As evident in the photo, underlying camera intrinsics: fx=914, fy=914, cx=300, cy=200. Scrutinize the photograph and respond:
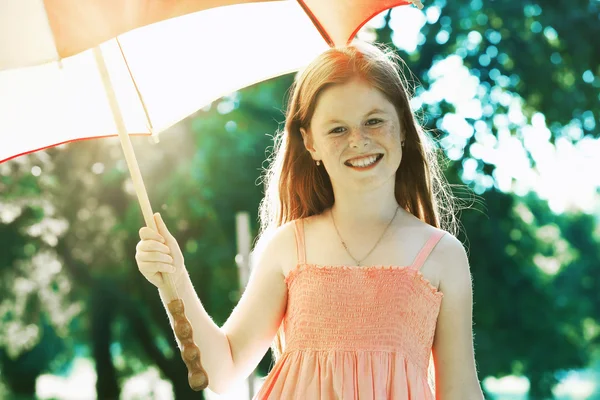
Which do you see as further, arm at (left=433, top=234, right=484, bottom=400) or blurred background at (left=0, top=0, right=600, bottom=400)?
blurred background at (left=0, top=0, right=600, bottom=400)

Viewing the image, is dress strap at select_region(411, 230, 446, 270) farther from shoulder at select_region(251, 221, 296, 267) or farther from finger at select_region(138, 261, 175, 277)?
finger at select_region(138, 261, 175, 277)

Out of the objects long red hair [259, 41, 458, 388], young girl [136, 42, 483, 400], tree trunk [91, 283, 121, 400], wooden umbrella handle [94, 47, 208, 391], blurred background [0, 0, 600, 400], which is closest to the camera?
wooden umbrella handle [94, 47, 208, 391]

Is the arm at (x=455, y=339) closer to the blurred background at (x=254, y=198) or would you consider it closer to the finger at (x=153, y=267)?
the finger at (x=153, y=267)

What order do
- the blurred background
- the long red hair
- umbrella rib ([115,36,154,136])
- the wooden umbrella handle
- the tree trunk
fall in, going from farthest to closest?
1. the tree trunk
2. the blurred background
3. umbrella rib ([115,36,154,136])
4. the long red hair
5. the wooden umbrella handle

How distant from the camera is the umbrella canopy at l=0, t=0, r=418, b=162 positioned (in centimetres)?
216

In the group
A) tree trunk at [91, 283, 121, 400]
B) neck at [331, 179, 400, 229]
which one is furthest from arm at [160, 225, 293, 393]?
tree trunk at [91, 283, 121, 400]

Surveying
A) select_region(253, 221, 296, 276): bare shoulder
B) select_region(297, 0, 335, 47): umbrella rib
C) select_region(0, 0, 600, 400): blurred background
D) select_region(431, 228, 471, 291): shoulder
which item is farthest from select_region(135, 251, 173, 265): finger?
select_region(0, 0, 600, 400): blurred background

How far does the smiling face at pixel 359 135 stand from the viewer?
2.02 metres

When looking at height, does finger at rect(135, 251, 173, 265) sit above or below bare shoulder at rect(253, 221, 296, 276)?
below

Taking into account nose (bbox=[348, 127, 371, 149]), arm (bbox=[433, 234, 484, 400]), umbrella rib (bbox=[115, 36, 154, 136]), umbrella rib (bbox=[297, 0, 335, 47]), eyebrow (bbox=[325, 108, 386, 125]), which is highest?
umbrella rib (bbox=[297, 0, 335, 47])

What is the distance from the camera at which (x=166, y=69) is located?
2279 mm

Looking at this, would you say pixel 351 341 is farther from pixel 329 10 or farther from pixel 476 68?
pixel 476 68

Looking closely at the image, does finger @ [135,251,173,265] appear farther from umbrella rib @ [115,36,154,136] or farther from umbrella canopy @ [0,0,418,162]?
umbrella rib @ [115,36,154,136]

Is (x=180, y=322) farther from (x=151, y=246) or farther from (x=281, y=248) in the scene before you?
(x=281, y=248)
